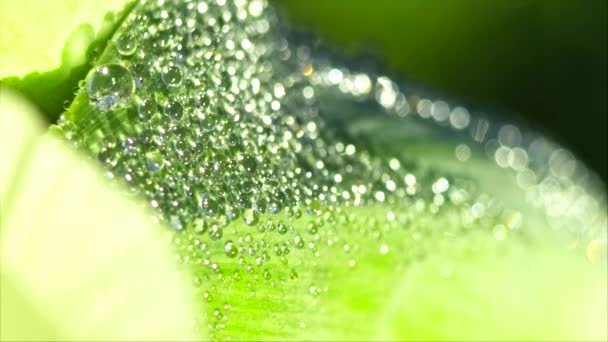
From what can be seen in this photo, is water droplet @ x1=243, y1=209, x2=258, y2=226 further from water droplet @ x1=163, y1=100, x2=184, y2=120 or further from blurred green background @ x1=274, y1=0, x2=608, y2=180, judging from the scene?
blurred green background @ x1=274, y1=0, x2=608, y2=180

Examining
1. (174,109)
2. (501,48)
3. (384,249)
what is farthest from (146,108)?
(501,48)

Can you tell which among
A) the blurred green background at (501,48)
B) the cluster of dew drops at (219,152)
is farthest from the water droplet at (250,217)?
the blurred green background at (501,48)

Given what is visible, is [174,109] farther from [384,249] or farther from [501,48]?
[501,48]

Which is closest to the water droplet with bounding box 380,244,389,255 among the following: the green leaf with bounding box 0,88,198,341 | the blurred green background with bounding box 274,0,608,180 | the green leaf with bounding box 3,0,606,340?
the green leaf with bounding box 3,0,606,340

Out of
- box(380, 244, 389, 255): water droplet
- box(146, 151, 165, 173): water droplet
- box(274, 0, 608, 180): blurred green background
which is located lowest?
box(146, 151, 165, 173): water droplet

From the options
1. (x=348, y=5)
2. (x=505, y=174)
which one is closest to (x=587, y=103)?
(x=348, y=5)

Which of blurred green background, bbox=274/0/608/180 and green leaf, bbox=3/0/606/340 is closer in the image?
green leaf, bbox=3/0/606/340
